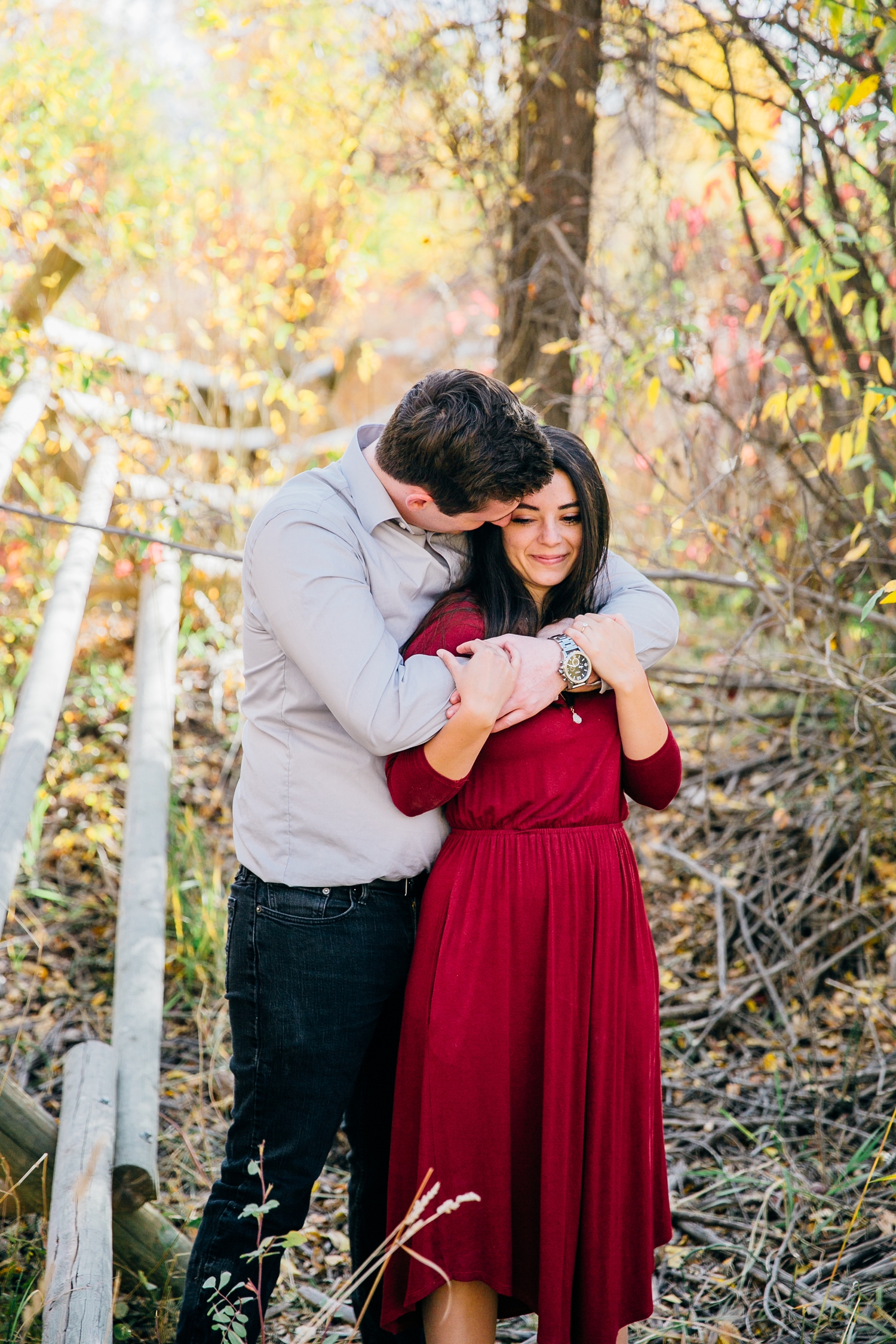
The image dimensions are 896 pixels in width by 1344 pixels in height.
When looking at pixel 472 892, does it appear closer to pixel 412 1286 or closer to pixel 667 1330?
pixel 412 1286

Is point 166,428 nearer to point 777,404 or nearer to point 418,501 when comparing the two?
point 777,404

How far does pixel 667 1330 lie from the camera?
2.40 metres

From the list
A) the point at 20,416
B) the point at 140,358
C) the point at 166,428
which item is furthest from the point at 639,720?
the point at 140,358

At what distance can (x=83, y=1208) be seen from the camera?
204 cm

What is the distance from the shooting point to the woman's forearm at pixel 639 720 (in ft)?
6.56

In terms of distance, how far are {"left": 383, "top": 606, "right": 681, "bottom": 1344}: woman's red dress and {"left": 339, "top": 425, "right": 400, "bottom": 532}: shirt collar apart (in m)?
0.23

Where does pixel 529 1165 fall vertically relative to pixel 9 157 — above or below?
below

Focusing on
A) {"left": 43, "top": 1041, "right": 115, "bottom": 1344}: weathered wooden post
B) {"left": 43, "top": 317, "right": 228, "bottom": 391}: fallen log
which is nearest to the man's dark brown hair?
{"left": 43, "top": 1041, "right": 115, "bottom": 1344}: weathered wooden post

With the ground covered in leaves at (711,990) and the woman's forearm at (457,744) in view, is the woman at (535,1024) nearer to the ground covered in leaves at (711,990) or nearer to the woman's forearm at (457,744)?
the woman's forearm at (457,744)

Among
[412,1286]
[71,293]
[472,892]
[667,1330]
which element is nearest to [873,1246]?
[667,1330]

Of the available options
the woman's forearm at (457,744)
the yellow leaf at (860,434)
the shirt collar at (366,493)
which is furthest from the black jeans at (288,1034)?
the yellow leaf at (860,434)

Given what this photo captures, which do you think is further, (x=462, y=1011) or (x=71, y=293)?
(x=71, y=293)

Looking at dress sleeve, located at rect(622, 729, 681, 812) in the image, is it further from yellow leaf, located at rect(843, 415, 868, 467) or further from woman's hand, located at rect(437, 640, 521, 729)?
yellow leaf, located at rect(843, 415, 868, 467)

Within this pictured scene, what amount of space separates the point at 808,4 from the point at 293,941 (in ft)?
9.62
